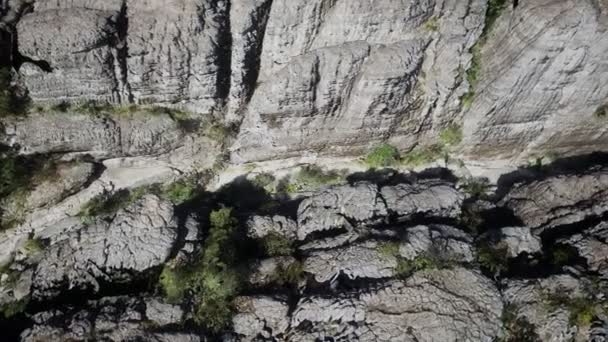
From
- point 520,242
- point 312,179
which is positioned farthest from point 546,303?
point 312,179

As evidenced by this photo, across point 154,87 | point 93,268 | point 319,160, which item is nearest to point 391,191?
point 319,160

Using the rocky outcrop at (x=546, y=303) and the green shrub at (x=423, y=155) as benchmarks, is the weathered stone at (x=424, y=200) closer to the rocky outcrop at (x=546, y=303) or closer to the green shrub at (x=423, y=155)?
the green shrub at (x=423, y=155)

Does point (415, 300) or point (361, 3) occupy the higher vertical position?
point (361, 3)

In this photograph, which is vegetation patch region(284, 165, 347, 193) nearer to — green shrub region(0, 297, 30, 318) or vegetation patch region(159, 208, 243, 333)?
vegetation patch region(159, 208, 243, 333)

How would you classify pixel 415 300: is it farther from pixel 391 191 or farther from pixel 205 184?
pixel 205 184

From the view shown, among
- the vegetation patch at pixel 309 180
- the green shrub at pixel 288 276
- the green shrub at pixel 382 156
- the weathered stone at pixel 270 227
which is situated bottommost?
the green shrub at pixel 288 276

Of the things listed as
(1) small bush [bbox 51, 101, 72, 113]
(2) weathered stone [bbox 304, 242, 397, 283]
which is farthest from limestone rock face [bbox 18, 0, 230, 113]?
(2) weathered stone [bbox 304, 242, 397, 283]

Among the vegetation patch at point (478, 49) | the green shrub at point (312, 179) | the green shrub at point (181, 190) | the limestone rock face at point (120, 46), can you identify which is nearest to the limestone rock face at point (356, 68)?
the vegetation patch at point (478, 49)

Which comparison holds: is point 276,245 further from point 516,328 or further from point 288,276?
point 516,328

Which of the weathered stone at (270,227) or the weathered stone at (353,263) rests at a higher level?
the weathered stone at (270,227)
